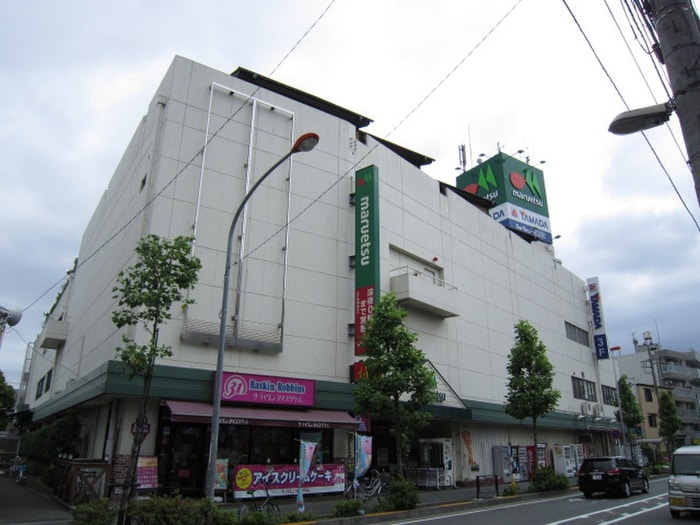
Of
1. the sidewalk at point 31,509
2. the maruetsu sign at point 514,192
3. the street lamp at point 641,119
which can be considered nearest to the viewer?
the street lamp at point 641,119

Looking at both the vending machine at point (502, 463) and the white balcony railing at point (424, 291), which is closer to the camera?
the white balcony railing at point (424, 291)

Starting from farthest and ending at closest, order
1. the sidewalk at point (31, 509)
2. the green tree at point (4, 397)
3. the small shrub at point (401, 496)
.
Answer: the green tree at point (4, 397), the small shrub at point (401, 496), the sidewalk at point (31, 509)

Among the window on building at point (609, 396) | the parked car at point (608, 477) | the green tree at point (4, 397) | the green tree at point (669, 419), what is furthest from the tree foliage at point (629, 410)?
the green tree at point (4, 397)

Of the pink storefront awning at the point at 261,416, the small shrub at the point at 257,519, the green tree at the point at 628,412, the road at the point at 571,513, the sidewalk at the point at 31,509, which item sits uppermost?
the green tree at the point at 628,412

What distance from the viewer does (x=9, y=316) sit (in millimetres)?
21562

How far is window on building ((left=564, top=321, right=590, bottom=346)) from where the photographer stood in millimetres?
44116

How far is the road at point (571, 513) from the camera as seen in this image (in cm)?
1338

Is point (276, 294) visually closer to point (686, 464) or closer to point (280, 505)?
point (280, 505)

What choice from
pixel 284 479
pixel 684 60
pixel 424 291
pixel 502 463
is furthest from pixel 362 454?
pixel 502 463

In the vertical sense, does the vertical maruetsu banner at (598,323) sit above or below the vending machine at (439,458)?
above

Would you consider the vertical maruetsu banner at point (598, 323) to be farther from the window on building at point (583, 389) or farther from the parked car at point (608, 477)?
the parked car at point (608, 477)

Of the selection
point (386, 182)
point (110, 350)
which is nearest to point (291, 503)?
point (110, 350)

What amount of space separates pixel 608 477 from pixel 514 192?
29.3 metres

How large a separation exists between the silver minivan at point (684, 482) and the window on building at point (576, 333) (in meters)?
31.2
